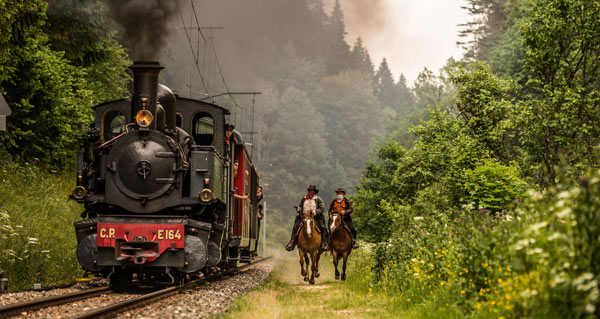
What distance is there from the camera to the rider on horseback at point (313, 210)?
17.2m

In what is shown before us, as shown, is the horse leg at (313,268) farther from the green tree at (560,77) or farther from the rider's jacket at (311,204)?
→ the green tree at (560,77)

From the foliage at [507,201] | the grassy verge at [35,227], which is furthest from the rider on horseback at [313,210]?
the grassy verge at [35,227]

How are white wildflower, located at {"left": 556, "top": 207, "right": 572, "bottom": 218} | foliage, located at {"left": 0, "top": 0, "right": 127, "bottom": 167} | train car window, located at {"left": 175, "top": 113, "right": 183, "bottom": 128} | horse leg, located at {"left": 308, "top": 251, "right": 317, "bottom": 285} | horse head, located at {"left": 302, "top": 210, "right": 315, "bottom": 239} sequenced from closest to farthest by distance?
white wildflower, located at {"left": 556, "top": 207, "right": 572, "bottom": 218}
train car window, located at {"left": 175, "top": 113, "right": 183, "bottom": 128}
horse head, located at {"left": 302, "top": 210, "right": 315, "bottom": 239}
horse leg, located at {"left": 308, "top": 251, "right": 317, "bottom": 285}
foliage, located at {"left": 0, "top": 0, "right": 127, "bottom": 167}

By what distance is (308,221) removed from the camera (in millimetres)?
17000

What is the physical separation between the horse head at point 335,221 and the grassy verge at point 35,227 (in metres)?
6.91

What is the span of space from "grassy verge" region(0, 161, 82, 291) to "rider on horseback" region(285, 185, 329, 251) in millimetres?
5762

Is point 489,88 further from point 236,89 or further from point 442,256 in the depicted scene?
point 236,89

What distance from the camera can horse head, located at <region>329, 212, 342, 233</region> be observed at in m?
17.9

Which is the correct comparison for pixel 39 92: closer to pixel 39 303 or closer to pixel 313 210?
pixel 313 210

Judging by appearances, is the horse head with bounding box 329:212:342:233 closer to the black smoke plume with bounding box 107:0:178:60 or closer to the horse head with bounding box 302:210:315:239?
the horse head with bounding box 302:210:315:239

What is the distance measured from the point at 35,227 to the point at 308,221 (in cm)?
702

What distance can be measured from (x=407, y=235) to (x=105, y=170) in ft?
20.9

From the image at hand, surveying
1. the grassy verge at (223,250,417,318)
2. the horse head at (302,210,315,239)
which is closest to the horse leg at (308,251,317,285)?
the horse head at (302,210,315,239)

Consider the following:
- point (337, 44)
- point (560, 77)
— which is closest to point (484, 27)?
point (560, 77)
